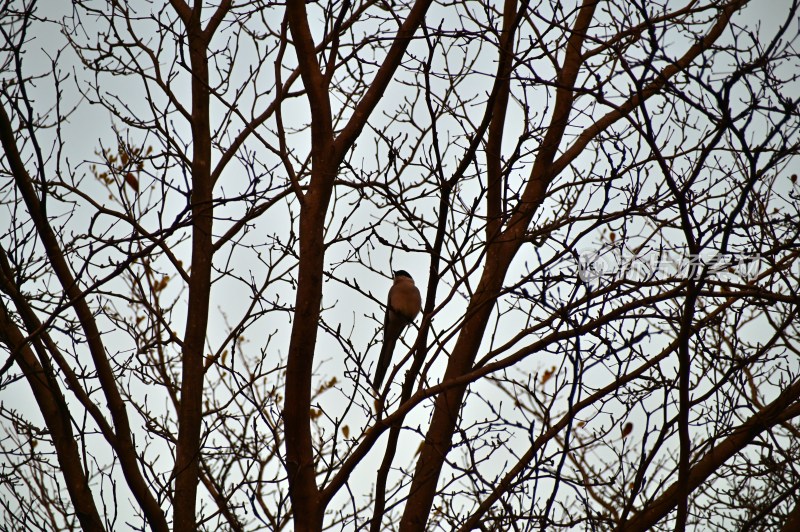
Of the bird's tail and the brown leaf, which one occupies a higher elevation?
the brown leaf

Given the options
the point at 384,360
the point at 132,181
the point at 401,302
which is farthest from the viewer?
the point at 401,302

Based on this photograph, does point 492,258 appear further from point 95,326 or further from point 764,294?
point 95,326

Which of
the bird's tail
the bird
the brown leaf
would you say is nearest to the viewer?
the brown leaf

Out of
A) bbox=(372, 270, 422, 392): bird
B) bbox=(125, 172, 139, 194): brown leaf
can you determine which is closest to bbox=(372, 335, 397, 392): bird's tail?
bbox=(372, 270, 422, 392): bird

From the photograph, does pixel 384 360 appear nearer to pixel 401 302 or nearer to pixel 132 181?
pixel 401 302

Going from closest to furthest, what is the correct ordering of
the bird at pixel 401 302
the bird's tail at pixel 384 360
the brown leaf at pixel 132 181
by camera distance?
the brown leaf at pixel 132 181
the bird's tail at pixel 384 360
the bird at pixel 401 302

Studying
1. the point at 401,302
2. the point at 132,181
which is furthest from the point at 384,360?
the point at 132,181

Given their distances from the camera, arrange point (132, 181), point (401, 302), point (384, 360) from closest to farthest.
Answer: point (132, 181) → point (384, 360) → point (401, 302)

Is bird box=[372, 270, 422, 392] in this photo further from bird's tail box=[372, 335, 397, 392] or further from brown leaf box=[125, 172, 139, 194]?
brown leaf box=[125, 172, 139, 194]

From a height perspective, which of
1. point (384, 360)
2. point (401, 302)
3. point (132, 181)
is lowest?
point (384, 360)

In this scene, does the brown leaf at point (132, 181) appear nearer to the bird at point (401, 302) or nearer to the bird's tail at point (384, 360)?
the bird's tail at point (384, 360)

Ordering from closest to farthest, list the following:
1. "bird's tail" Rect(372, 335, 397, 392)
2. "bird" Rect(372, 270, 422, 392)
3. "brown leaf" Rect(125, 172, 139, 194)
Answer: "brown leaf" Rect(125, 172, 139, 194) → "bird's tail" Rect(372, 335, 397, 392) → "bird" Rect(372, 270, 422, 392)

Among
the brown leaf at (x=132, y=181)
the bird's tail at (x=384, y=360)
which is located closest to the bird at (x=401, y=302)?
the bird's tail at (x=384, y=360)

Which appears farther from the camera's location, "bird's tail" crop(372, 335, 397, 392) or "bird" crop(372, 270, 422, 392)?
"bird" crop(372, 270, 422, 392)
